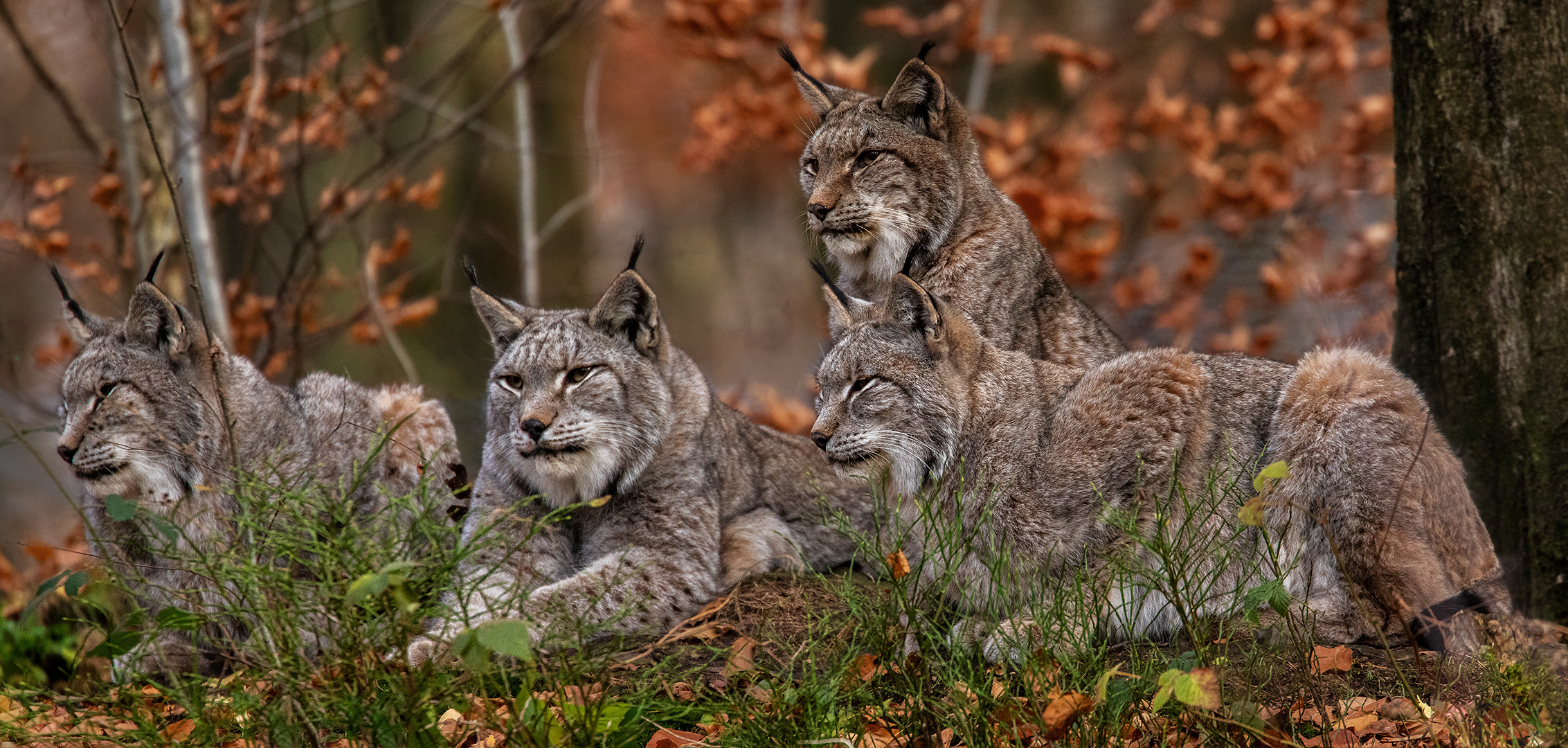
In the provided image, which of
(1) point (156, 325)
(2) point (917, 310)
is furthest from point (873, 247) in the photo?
(1) point (156, 325)

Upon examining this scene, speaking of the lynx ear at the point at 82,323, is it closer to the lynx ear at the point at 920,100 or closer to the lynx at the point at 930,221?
the lynx at the point at 930,221

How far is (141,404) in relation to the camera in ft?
15.9

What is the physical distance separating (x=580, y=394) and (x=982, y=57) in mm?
8688

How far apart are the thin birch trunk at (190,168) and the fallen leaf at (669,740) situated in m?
4.57

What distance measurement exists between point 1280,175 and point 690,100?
6238 millimetres

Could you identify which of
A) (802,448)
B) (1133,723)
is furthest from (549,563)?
(1133,723)

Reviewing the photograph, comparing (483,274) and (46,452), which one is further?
(483,274)

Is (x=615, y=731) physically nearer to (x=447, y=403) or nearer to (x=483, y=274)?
(x=447, y=403)

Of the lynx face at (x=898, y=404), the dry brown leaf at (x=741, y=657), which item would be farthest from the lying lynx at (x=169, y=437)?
the lynx face at (x=898, y=404)

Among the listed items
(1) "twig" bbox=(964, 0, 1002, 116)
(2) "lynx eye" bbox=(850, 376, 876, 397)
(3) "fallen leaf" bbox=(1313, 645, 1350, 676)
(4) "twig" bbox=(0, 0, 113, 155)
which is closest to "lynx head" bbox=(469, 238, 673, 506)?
(2) "lynx eye" bbox=(850, 376, 876, 397)

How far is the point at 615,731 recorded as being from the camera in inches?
141

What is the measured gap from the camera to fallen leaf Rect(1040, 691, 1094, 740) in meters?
3.32

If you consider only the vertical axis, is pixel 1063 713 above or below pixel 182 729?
below

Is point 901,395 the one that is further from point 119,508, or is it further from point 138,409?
point 138,409
